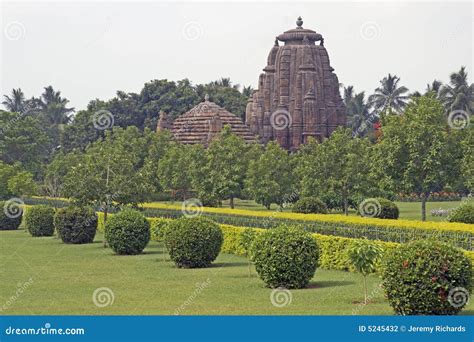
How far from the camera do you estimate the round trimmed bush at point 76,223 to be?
43.1 metres

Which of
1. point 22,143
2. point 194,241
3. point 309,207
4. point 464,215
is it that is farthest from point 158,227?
point 22,143

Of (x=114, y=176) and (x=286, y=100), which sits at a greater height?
(x=286, y=100)

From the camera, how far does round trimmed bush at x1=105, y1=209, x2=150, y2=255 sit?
36719 mm

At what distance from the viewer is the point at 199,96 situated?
4653 inches

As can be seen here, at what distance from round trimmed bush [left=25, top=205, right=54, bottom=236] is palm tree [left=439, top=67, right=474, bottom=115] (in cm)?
5084

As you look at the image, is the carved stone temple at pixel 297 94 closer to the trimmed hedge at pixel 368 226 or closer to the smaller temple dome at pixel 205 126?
the smaller temple dome at pixel 205 126

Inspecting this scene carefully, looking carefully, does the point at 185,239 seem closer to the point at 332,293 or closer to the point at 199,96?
the point at 332,293

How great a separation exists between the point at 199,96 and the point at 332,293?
9549cm

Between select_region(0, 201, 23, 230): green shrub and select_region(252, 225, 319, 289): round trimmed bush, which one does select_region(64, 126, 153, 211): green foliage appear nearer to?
Result: select_region(0, 201, 23, 230): green shrub

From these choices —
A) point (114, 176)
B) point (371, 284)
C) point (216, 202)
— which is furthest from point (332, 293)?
point (216, 202)

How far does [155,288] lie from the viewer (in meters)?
26.0

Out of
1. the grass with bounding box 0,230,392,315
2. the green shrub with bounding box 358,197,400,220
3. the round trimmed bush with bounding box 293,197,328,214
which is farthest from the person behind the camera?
the green shrub with bounding box 358,197,400,220

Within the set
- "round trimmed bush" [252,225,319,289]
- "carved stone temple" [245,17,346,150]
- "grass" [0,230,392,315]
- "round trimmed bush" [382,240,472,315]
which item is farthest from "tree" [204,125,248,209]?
"round trimmed bush" [382,240,472,315]

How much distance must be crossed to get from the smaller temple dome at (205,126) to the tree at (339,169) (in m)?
27.2
